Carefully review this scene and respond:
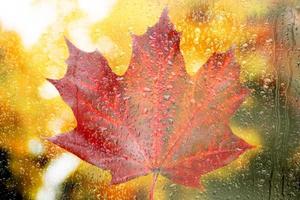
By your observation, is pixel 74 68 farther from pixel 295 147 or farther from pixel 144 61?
pixel 295 147

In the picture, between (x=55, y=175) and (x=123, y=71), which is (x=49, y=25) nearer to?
(x=123, y=71)

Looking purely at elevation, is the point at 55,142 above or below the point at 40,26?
below

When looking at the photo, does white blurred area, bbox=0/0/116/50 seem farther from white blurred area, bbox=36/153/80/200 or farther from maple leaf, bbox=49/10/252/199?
white blurred area, bbox=36/153/80/200

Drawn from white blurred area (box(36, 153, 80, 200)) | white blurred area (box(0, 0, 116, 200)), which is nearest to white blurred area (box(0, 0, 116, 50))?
white blurred area (box(0, 0, 116, 200))

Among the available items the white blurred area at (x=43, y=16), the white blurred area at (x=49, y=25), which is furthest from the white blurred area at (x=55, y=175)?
the white blurred area at (x=43, y=16)

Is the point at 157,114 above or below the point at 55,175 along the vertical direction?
above

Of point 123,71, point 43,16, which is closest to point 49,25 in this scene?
point 43,16

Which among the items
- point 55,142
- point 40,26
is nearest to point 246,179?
point 55,142
